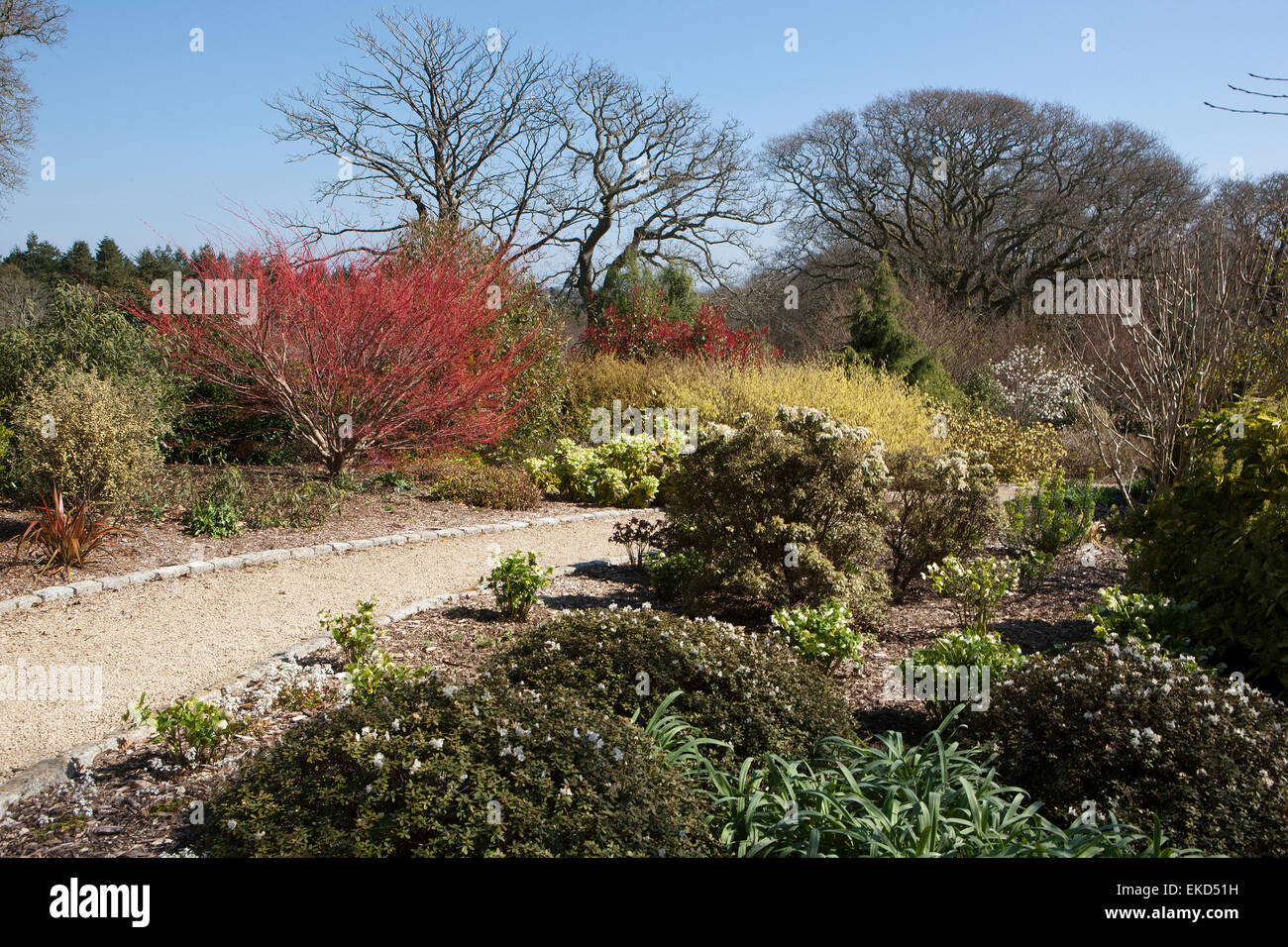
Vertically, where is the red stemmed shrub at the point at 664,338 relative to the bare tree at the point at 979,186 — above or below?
below

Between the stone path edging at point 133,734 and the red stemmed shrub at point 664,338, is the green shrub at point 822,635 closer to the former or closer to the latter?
the stone path edging at point 133,734

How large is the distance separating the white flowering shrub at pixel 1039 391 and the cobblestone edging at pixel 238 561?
10.2 m

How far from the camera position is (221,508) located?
25.1 ft

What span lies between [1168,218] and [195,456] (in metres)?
10.4

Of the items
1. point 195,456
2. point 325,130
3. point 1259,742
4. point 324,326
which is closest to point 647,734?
point 1259,742

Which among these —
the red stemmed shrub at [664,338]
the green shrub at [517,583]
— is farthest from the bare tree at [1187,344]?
the red stemmed shrub at [664,338]

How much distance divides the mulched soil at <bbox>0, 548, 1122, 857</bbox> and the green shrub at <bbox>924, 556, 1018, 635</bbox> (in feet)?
0.73

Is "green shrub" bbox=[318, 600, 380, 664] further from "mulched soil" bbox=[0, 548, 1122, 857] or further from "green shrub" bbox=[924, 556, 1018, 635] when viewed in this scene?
"green shrub" bbox=[924, 556, 1018, 635]

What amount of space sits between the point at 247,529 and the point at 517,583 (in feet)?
11.9

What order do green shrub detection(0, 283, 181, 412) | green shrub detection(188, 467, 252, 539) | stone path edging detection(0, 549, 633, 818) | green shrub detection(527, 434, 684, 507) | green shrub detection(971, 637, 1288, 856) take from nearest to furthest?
green shrub detection(971, 637, 1288, 856)
stone path edging detection(0, 549, 633, 818)
green shrub detection(188, 467, 252, 539)
green shrub detection(0, 283, 181, 412)
green shrub detection(527, 434, 684, 507)

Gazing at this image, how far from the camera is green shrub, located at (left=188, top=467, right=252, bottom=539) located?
7523 millimetres

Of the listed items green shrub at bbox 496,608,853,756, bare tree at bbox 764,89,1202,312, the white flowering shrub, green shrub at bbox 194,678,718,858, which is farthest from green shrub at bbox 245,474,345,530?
bare tree at bbox 764,89,1202,312

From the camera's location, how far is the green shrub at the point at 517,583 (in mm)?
5363
